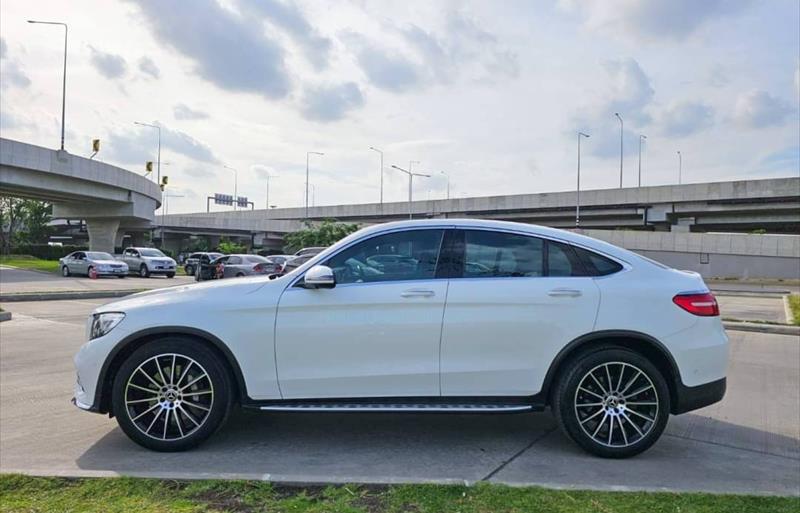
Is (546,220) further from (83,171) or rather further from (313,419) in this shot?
(313,419)

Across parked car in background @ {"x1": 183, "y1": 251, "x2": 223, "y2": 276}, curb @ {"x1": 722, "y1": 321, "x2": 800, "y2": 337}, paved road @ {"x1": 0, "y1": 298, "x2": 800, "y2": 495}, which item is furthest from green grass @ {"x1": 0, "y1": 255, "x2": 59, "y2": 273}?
paved road @ {"x1": 0, "y1": 298, "x2": 800, "y2": 495}

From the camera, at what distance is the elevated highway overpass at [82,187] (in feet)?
115

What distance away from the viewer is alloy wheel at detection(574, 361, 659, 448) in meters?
4.45

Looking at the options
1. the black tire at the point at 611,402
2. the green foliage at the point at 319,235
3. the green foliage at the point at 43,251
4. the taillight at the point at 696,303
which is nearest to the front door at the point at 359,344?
the black tire at the point at 611,402

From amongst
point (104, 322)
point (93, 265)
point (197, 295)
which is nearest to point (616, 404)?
point (197, 295)

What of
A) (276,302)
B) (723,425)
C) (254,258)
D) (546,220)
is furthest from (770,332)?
(546,220)

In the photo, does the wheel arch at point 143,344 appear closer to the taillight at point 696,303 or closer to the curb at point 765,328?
the taillight at point 696,303

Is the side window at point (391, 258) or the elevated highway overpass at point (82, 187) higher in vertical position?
the elevated highway overpass at point (82, 187)

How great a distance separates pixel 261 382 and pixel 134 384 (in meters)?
0.91

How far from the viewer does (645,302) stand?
177 inches

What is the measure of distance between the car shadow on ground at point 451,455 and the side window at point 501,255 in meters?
1.33

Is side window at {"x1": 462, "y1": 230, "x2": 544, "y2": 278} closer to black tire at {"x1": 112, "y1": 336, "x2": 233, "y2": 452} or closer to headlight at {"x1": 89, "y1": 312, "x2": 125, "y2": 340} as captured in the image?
black tire at {"x1": 112, "y1": 336, "x2": 233, "y2": 452}

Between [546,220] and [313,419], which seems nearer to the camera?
[313,419]

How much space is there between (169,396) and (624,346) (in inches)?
132
